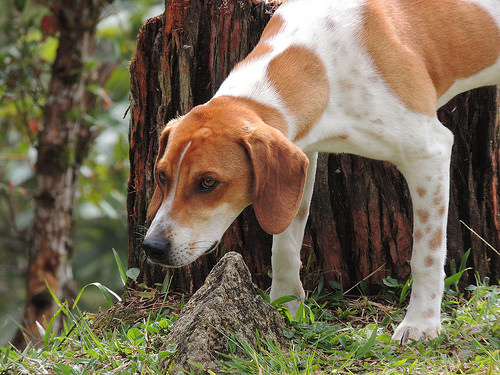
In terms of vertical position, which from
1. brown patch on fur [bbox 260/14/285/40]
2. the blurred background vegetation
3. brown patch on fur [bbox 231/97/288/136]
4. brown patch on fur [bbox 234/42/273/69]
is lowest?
the blurred background vegetation

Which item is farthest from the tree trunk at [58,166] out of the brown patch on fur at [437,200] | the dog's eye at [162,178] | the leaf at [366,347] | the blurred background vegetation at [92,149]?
the leaf at [366,347]

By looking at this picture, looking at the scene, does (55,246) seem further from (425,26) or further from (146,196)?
(425,26)

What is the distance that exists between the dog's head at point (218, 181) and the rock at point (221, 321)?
9.3 inches

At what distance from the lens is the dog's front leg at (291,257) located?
4062 millimetres

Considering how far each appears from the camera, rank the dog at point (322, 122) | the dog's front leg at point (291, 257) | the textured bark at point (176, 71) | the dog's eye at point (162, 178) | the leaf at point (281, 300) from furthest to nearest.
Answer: the textured bark at point (176, 71) < the dog's front leg at point (291, 257) < the leaf at point (281, 300) < the dog's eye at point (162, 178) < the dog at point (322, 122)

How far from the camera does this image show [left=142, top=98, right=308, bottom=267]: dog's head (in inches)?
123

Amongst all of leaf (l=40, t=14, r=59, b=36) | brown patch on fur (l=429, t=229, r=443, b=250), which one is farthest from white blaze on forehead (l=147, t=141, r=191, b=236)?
leaf (l=40, t=14, r=59, b=36)

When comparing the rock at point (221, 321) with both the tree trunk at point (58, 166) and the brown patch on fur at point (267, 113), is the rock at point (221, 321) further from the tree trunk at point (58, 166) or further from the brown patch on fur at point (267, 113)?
the tree trunk at point (58, 166)

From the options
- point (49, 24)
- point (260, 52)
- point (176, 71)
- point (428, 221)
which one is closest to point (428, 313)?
point (428, 221)

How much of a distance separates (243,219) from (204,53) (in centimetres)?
112

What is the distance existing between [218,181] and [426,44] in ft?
5.01

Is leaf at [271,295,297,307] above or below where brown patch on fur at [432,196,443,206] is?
below

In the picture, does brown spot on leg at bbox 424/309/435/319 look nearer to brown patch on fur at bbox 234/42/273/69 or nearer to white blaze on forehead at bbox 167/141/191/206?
white blaze on forehead at bbox 167/141/191/206

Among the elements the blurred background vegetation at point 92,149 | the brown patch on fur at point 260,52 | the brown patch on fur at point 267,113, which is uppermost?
the brown patch on fur at point 260,52
